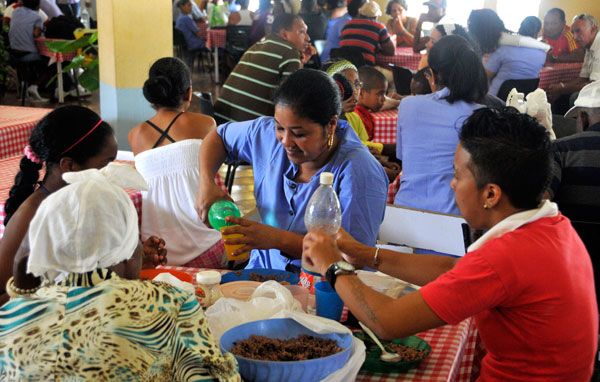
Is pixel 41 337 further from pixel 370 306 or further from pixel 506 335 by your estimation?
pixel 506 335

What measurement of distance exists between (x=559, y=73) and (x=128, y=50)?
17.4 ft

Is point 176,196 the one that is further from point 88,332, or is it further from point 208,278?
point 88,332

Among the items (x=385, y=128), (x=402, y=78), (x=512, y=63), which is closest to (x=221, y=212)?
(x=385, y=128)

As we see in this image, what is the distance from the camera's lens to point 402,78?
6.71 metres

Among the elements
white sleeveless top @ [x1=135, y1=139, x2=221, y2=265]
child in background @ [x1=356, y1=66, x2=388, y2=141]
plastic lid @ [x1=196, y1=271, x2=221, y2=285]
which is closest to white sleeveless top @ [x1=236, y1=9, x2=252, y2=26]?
child in background @ [x1=356, y1=66, x2=388, y2=141]

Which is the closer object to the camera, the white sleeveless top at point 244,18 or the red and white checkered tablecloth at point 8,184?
the red and white checkered tablecloth at point 8,184

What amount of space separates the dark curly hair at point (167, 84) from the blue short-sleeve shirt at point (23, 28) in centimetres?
637

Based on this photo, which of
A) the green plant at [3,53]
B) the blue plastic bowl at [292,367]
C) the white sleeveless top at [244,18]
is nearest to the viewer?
the blue plastic bowl at [292,367]

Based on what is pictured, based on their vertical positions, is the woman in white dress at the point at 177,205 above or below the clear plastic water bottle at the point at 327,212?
below

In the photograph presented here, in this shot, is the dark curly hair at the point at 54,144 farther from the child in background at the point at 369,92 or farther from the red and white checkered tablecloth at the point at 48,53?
the red and white checkered tablecloth at the point at 48,53

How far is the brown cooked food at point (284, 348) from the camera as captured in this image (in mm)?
1533

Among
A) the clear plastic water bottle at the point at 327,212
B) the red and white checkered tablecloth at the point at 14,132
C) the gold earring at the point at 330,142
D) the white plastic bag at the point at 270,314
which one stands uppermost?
the gold earring at the point at 330,142

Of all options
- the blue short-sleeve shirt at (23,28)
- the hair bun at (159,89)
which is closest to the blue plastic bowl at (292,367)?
the hair bun at (159,89)

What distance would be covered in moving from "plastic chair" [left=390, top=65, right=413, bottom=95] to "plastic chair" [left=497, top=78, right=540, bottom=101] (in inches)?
40.7
